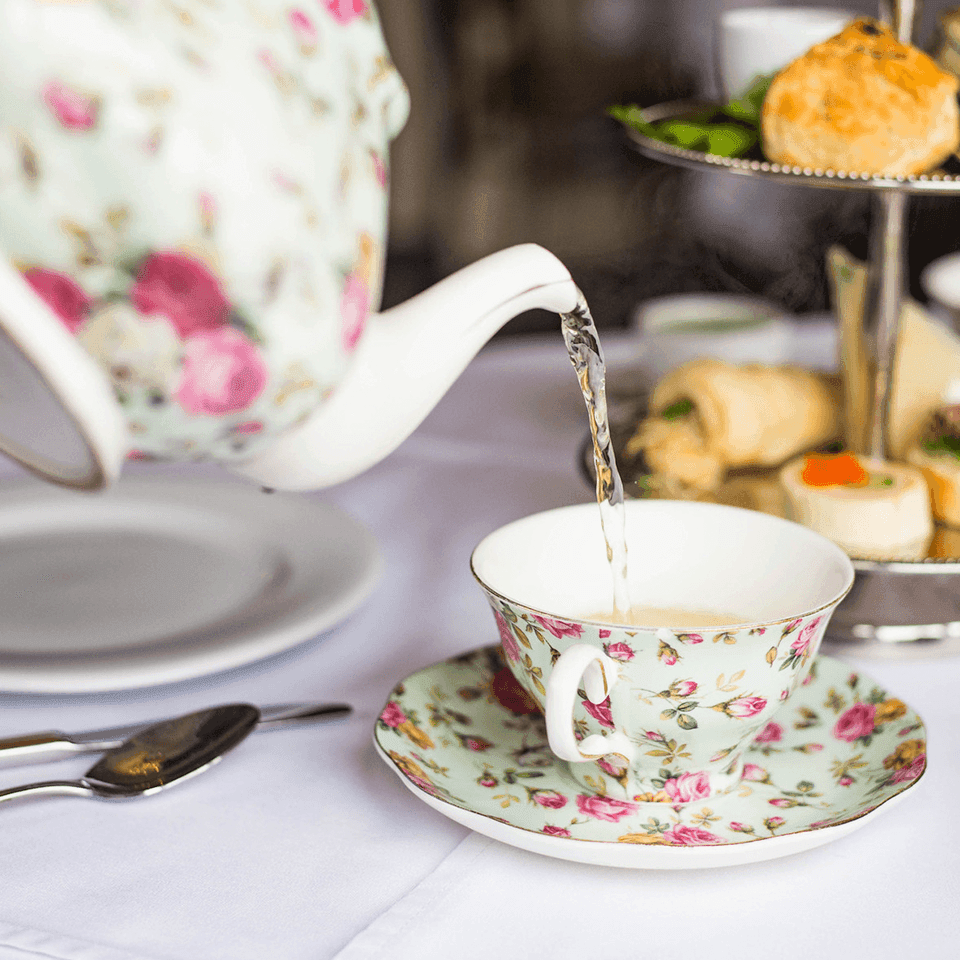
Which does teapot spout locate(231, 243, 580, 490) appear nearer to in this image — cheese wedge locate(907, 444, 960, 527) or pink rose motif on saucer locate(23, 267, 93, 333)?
pink rose motif on saucer locate(23, 267, 93, 333)

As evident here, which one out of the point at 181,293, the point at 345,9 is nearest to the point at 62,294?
the point at 181,293

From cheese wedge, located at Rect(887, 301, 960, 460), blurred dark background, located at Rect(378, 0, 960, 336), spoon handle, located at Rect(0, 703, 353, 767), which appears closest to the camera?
spoon handle, located at Rect(0, 703, 353, 767)

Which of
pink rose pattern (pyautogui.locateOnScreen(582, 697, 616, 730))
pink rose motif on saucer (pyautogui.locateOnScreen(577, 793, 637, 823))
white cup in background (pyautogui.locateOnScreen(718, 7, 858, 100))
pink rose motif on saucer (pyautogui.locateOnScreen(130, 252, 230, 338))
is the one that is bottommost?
pink rose motif on saucer (pyautogui.locateOnScreen(577, 793, 637, 823))

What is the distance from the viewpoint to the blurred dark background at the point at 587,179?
172cm

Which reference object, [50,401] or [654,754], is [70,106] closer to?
[50,401]

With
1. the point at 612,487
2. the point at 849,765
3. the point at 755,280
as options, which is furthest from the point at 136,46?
the point at 755,280

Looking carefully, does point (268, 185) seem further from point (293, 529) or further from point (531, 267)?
point (293, 529)

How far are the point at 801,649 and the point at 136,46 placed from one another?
1.17 feet

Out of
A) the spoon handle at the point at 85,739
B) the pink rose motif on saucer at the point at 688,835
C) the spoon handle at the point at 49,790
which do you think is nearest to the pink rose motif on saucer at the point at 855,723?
the pink rose motif on saucer at the point at 688,835

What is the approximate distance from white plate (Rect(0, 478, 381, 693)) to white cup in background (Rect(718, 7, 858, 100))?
419 mm

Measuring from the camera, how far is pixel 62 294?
0.35 m

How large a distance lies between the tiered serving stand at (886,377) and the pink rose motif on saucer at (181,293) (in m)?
0.41

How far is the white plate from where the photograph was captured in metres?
0.63

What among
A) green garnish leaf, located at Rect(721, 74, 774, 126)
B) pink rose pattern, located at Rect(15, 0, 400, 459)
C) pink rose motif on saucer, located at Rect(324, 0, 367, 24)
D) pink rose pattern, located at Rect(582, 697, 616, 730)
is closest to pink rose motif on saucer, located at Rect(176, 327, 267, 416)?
pink rose pattern, located at Rect(15, 0, 400, 459)
